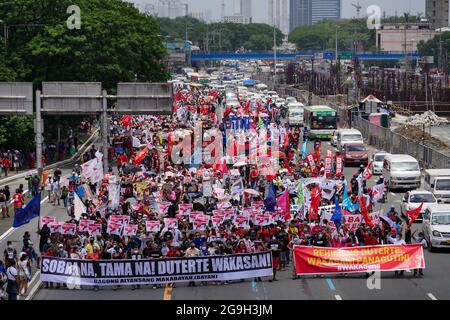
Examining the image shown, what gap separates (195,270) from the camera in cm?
2833

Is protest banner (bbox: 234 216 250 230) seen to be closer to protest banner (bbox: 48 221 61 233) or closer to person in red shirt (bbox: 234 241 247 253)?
person in red shirt (bbox: 234 241 247 253)

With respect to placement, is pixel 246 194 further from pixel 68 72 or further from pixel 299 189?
pixel 68 72

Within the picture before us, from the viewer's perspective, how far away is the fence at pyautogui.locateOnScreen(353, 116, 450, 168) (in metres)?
55.3

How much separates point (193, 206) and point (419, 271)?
1064 centimetres

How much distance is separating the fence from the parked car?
7.75 ft

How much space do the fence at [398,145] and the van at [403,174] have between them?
3037 millimetres

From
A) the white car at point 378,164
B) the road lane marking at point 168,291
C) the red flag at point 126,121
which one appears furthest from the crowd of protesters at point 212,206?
the red flag at point 126,121

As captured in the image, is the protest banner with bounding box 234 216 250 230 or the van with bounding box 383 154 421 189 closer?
the protest banner with bounding box 234 216 250 230

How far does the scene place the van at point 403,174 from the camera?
1955 inches

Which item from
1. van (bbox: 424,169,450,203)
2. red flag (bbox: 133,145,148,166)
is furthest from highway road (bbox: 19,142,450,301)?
red flag (bbox: 133,145,148,166)

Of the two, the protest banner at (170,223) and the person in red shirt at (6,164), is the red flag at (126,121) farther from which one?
the protest banner at (170,223)

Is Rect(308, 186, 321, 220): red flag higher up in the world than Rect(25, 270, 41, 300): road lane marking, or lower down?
higher up

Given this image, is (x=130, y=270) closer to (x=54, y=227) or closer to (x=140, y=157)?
(x=54, y=227)
